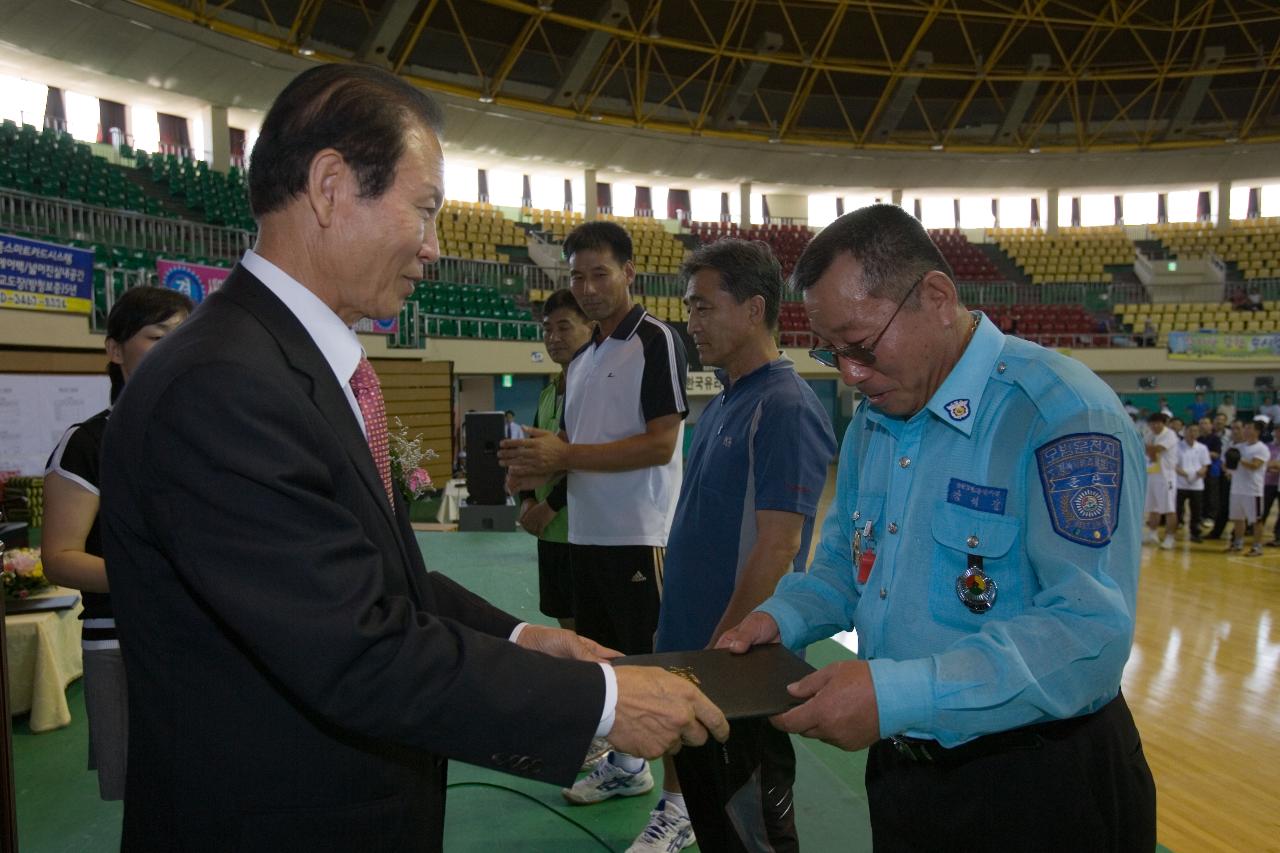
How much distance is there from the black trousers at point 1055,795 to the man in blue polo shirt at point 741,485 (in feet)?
1.63

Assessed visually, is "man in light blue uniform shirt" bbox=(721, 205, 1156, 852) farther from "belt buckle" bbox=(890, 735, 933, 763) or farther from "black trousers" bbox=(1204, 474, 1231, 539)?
"black trousers" bbox=(1204, 474, 1231, 539)

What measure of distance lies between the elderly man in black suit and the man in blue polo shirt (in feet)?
2.52

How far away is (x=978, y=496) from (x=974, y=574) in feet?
0.41

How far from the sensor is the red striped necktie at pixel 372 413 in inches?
47.4

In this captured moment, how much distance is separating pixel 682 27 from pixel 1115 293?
1445cm

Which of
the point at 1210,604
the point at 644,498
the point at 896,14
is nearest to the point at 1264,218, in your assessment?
the point at 896,14

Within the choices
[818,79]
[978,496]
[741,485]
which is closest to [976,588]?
[978,496]

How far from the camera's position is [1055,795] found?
4.25ft

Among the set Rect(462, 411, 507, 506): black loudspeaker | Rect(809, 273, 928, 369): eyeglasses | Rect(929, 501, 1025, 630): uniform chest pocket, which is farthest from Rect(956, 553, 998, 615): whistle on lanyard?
Rect(462, 411, 507, 506): black loudspeaker

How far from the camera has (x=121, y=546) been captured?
1.04 metres

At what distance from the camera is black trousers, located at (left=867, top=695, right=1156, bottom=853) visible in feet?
4.23

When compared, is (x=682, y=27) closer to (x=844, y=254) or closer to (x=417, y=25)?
(x=417, y=25)

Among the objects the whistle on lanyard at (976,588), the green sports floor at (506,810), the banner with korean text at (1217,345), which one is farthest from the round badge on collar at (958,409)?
the banner with korean text at (1217,345)

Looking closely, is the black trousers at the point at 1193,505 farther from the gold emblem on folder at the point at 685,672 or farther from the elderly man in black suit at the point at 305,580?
the elderly man in black suit at the point at 305,580
